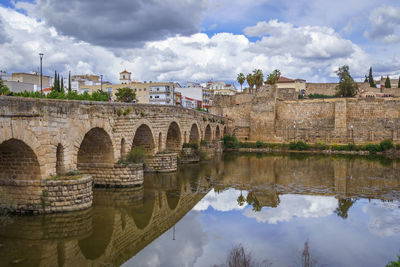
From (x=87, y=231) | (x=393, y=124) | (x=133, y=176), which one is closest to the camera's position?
(x=87, y=231)

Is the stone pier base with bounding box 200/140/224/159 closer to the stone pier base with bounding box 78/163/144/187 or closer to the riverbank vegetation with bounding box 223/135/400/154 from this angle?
the riverbank vegetation with bounding box 223/135/400/154

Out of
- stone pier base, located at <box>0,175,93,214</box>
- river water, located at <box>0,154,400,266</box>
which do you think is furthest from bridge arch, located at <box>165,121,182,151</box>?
stone pier base, located at <box>0,175,93,214</box>

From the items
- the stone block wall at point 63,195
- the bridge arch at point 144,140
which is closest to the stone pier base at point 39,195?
the stone block wall at point 63,195

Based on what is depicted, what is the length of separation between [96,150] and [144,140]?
4.37 metres

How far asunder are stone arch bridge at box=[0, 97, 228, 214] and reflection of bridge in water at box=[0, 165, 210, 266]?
90 centimetres

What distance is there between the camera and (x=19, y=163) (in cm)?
1151

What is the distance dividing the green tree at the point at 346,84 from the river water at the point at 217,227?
3365 cm

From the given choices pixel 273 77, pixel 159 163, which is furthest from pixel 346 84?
pixel 159 163

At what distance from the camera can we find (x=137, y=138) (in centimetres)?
2017

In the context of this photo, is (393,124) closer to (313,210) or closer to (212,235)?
(313,210)

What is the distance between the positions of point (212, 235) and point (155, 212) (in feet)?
10.0

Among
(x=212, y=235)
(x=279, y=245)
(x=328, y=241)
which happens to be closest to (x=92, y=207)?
(x=212, y=235)

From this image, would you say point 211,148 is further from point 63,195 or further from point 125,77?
point 125,77

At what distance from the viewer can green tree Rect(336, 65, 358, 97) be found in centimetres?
4988
